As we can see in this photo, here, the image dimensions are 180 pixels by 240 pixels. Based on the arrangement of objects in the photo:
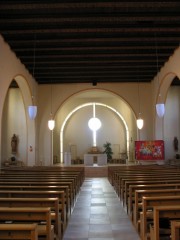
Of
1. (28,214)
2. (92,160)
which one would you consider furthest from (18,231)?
(92,160)

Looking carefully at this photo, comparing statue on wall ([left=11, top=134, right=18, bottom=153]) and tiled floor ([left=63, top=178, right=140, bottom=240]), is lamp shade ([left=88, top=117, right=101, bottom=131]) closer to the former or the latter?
statue on wall ([left=11, top=134, right=18, bottom=153])

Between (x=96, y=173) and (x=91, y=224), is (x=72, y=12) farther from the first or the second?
(x=96, y=173)

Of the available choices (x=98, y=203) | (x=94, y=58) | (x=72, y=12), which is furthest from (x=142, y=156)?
(x=72, y=12)

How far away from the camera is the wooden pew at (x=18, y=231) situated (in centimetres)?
190

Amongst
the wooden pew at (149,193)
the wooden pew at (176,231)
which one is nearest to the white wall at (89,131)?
the wooden pew at (149,193)

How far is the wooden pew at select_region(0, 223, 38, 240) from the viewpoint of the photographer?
1900 millimetres

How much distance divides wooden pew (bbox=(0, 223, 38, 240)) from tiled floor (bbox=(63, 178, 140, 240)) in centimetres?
184

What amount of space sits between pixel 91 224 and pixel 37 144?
8942 mm

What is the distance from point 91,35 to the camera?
7738 millimetres

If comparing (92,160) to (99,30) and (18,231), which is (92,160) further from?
(18,231)

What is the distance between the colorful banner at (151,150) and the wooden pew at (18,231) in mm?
9514

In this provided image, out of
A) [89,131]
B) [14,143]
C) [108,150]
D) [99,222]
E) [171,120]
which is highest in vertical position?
[171,120]

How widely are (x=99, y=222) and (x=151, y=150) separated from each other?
716 centimetres

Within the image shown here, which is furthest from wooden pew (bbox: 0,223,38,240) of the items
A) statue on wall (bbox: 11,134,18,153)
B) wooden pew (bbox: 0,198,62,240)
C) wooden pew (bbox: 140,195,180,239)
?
statue on wall (bbox: 11,134,18,153)
